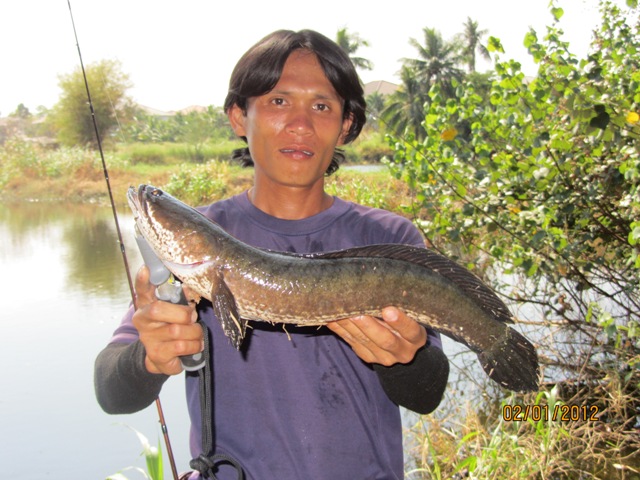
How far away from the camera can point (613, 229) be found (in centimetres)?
462

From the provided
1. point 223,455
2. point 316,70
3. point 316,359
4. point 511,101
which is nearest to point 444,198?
point 511,101

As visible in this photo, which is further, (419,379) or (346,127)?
(346,127)

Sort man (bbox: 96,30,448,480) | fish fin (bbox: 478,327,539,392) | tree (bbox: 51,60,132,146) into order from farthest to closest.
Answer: tree (bbox: 51,60,132,146) < fish fin (bbox: 478,327,539,392) < man (bbox: 96,30,448,480)

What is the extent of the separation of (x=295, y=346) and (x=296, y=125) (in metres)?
0.97

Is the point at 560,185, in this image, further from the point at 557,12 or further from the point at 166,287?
the point at 166,287

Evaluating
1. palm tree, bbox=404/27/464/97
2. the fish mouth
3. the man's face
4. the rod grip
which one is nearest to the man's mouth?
the man's face

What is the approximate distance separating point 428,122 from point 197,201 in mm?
15426

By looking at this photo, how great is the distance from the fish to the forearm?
1.17 ft

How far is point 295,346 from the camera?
223cm

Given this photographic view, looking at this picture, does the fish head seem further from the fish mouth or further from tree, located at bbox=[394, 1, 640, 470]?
tree, located at bbox=[394, 1, 640, 470]

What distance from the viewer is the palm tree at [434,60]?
56.6 meters

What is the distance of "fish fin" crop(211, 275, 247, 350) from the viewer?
1.85m

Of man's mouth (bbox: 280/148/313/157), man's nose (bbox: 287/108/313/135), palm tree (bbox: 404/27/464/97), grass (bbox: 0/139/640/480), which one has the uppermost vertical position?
palm tree (bbox: 404/27/464/97)
